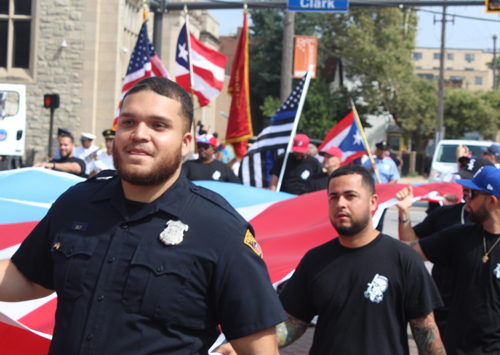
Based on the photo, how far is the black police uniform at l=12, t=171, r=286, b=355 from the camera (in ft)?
6.48

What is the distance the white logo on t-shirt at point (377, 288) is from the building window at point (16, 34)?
20977mm

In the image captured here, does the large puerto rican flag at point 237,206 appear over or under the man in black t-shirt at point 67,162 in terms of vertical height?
under

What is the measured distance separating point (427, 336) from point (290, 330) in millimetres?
737

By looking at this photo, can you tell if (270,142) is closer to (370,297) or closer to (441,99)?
(370,297)

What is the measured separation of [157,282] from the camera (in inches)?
78.9

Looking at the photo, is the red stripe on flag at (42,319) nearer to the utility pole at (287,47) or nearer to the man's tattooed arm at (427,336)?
the man's tattooed arm at (427,336)

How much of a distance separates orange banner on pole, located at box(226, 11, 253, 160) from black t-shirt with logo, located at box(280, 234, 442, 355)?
25.3 ft

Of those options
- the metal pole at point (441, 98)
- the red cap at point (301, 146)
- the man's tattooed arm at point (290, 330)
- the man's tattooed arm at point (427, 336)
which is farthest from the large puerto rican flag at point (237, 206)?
the metal pole at point (441, 98)

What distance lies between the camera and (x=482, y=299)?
3.58m

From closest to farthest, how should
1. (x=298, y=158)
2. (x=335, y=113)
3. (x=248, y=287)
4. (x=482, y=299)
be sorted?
1. (x=248, y=287)
2. (x=482, y=299)
3. (x=298, y=158)
4. (x=335, y=113)

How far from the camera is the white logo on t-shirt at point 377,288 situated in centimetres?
311

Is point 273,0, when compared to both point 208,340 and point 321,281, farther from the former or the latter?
point 208,340

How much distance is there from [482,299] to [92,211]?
250 centimetres

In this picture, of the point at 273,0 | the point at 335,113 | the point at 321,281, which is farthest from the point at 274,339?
the point at 335,113
